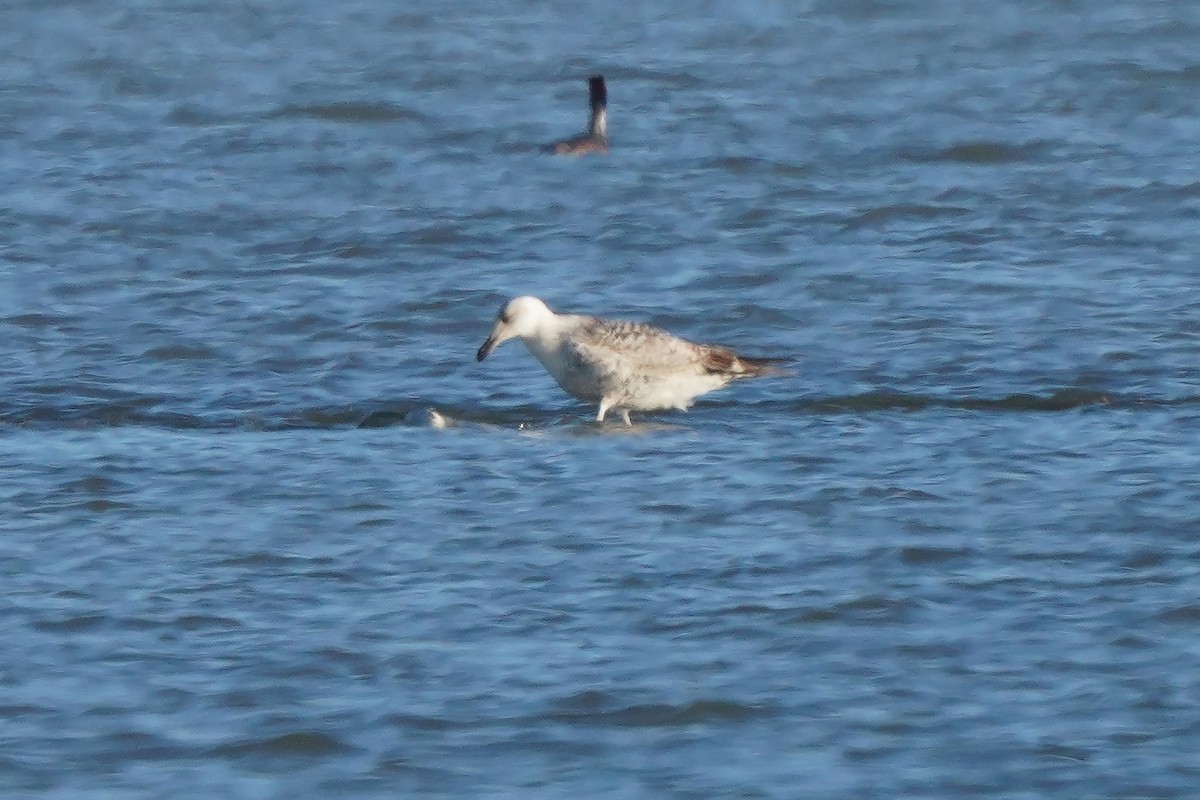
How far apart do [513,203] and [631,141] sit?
7.17 feet

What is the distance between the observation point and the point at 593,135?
1548 cm

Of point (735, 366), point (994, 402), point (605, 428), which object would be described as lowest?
point (605, 428)

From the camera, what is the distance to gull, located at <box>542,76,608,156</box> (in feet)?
49.9

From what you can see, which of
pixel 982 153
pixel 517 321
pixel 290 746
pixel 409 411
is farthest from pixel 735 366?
pixel 982 153

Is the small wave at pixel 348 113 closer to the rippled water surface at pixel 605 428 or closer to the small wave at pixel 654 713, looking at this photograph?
the rippled water surface at pixel 605 428

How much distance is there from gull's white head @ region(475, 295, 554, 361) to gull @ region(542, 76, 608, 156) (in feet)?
16.1

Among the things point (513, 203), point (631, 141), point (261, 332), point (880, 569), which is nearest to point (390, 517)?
point (880, 569)

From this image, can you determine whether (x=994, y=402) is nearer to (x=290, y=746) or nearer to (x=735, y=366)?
(x=735, y=366)

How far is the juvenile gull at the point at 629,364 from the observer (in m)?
10.1

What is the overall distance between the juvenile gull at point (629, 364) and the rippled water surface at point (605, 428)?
142 mm

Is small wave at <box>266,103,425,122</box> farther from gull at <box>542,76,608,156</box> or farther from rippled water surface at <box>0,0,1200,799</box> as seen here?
gull at <box>542,76,608,156</box>

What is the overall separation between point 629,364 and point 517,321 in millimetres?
596

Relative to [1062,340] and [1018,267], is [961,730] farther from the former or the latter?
[1018,267]

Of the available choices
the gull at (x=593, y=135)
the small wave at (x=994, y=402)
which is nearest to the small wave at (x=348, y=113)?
the gull at (x=593, y=135)
